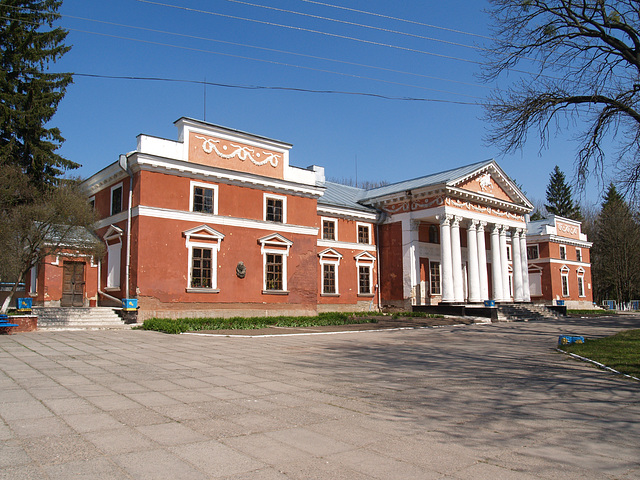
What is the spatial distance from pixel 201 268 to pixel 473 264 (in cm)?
1847

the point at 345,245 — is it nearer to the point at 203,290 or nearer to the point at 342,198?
the point at 342,198

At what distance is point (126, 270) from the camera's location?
65.7 feet

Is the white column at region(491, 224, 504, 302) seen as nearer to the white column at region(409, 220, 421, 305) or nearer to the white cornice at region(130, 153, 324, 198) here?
the white column at region(409, 220, 421, 305)

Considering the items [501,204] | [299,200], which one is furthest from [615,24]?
[501,204]

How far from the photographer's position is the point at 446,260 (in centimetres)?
2970

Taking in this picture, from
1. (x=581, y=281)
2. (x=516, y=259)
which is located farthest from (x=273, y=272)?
(x=581, y=281)

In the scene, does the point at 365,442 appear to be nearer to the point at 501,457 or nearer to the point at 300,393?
the point at 501,457

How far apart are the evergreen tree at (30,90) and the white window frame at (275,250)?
13564mm

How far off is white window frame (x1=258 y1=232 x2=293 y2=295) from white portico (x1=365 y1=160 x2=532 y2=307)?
31.7 ft

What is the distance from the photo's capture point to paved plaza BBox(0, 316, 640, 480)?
13.4 feet

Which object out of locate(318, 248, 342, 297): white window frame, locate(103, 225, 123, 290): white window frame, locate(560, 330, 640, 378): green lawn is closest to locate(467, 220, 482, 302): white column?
locate(318, 248, 342, 297): white window frame

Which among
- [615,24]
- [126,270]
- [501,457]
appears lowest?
[501,457]

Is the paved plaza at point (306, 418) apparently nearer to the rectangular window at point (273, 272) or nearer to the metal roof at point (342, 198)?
the rectangular window at point (273, 272)

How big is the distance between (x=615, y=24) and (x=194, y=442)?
56.4 feet
